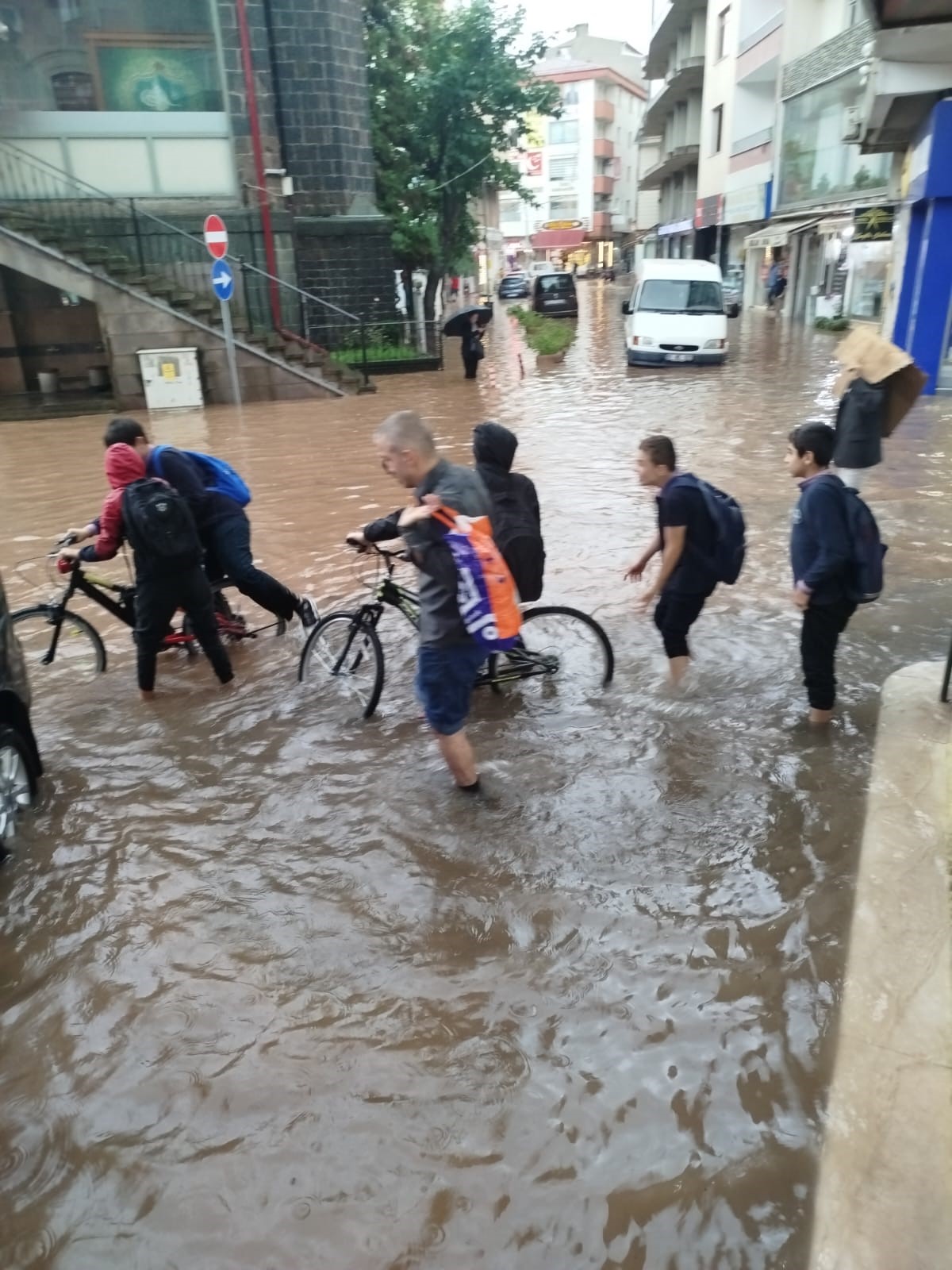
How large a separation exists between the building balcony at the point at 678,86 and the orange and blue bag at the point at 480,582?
44266 mm

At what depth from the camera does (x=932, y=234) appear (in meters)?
14.6

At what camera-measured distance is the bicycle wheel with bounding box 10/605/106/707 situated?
226 inches

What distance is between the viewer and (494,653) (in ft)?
16.6

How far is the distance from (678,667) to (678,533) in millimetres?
924

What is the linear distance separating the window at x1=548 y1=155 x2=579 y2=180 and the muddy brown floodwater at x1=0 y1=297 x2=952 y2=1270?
82561 mm

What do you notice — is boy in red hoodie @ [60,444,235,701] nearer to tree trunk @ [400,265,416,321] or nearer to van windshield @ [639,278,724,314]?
van windshield @ [639,278,724,314]

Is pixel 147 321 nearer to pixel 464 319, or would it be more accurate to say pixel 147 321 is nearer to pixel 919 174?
pixel 464 319

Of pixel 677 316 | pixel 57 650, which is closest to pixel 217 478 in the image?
pixel 57 650

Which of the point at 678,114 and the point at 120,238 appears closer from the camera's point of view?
the point at 120,238

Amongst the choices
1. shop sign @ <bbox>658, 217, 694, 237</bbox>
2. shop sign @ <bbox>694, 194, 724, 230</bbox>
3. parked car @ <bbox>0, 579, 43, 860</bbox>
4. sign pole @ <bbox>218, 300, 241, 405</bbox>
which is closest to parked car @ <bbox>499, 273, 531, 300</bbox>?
shop sign @ <bbox>658, 217, 694, 237</bbox>

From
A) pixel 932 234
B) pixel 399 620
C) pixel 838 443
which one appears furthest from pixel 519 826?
pixel 932 234

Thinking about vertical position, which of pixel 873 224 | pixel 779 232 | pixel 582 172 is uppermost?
pixel 582 172

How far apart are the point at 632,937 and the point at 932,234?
14702 mm

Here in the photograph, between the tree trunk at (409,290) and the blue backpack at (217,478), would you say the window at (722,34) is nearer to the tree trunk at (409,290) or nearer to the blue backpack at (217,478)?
the tree trunk at (409,290)
